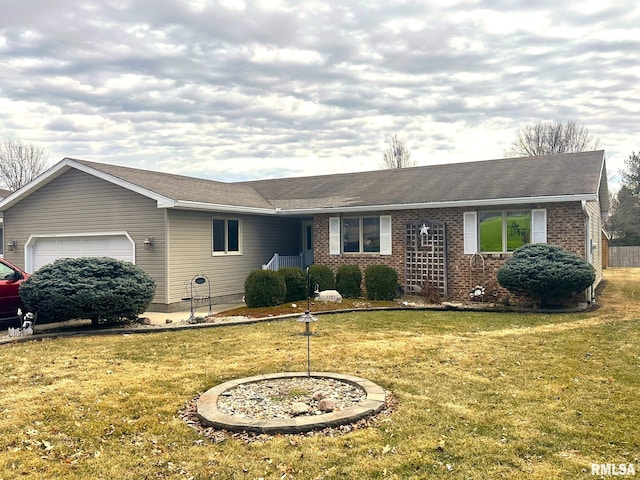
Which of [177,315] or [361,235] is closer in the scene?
[177,315]

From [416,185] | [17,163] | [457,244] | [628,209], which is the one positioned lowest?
[457,244]

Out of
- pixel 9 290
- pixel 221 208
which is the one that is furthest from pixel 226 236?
pixel 9 290

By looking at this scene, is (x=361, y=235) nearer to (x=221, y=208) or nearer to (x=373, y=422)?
(x=221, y=208)

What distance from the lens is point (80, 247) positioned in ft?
49.2

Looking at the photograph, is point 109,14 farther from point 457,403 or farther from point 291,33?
point 457,403

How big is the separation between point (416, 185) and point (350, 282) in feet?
13.0

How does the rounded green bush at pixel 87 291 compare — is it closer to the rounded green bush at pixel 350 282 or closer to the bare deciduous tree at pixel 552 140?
the rounded green bush at pixel 350 282

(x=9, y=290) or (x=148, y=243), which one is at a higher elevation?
(x=148, y=243)

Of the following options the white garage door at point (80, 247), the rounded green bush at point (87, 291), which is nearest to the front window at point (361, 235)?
the white garage door at point (80, 247)

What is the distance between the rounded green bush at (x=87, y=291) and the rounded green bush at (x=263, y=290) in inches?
127

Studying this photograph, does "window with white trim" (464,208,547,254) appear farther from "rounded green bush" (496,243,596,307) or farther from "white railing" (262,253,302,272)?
"white railing" (262,253,302,272)

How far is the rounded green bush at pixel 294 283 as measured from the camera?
14.6m

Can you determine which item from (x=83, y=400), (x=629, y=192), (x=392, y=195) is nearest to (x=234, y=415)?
(x=83, y=400)

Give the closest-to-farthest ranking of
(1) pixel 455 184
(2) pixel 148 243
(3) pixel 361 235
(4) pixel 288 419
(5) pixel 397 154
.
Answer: (4) pixel 288 419
(2) pixel 148 243
(1) pixel 455 184
(3) pixel 361 235
(5) pixel 397 154
